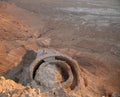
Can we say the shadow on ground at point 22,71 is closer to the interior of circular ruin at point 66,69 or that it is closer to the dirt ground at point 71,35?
the dirt ground at point 71,35

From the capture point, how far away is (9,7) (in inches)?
377

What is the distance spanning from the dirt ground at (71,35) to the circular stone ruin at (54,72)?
0.37 meters

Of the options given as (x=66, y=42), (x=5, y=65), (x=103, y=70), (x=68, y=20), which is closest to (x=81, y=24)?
(x=68, y=20)

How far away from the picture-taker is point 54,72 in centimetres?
563

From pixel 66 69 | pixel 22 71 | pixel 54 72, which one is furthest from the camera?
pixel 22 71

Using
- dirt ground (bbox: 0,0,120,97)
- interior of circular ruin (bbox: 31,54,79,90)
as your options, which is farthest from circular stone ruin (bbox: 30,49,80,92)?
dirt ground (bbox: 0,0,120,97)

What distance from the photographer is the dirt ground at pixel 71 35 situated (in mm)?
6482

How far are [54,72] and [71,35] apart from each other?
274 cm

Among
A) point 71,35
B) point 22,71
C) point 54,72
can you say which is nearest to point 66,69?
point 54,72

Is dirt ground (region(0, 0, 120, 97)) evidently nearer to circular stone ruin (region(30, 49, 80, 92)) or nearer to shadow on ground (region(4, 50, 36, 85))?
shadow on ground (region(4, 50, 36, 85))

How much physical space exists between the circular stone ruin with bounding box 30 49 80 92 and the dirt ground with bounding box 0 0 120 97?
37 centimetres

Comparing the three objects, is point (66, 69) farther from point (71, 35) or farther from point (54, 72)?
point (71, 35)

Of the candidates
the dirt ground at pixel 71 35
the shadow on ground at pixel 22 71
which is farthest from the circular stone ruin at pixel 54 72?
the dirt ground at pixel 71 35

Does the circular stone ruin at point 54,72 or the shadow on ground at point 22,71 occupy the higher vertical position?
the circular stone ruin at point 54,72
